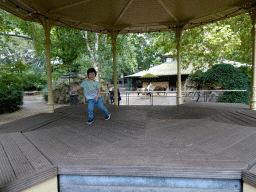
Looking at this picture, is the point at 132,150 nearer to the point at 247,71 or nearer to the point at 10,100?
the point at 247,71

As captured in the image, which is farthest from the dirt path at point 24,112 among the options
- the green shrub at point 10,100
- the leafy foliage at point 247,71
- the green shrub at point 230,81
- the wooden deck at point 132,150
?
the leafy foliage at point 247,71

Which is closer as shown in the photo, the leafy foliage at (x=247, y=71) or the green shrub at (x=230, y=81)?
the green shrub at (x=230, y=81)

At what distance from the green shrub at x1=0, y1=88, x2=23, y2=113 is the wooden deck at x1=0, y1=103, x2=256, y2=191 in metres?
9.55

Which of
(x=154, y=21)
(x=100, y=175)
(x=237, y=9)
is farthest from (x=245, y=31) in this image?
(x=100, y=175)

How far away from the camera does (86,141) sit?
3.24 metres

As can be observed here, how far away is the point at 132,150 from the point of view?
8.89ft

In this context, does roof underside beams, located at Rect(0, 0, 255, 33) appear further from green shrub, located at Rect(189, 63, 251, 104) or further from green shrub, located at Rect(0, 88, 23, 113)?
green shrub, located at Rect(0, 88, 23, 113)

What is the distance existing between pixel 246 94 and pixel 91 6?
32.4 feet

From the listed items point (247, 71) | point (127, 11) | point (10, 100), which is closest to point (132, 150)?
point (127, 11)

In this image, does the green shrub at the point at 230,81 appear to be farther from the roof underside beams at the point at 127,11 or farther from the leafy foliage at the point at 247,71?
the roof underside beams at the point at 127,11

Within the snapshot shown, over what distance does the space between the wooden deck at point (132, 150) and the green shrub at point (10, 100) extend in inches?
376

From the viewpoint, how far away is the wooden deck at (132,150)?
2.05 metres

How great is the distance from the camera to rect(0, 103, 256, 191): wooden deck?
2.05m

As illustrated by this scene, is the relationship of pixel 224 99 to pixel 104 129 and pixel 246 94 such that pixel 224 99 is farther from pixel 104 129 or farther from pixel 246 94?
pixel 104 129
